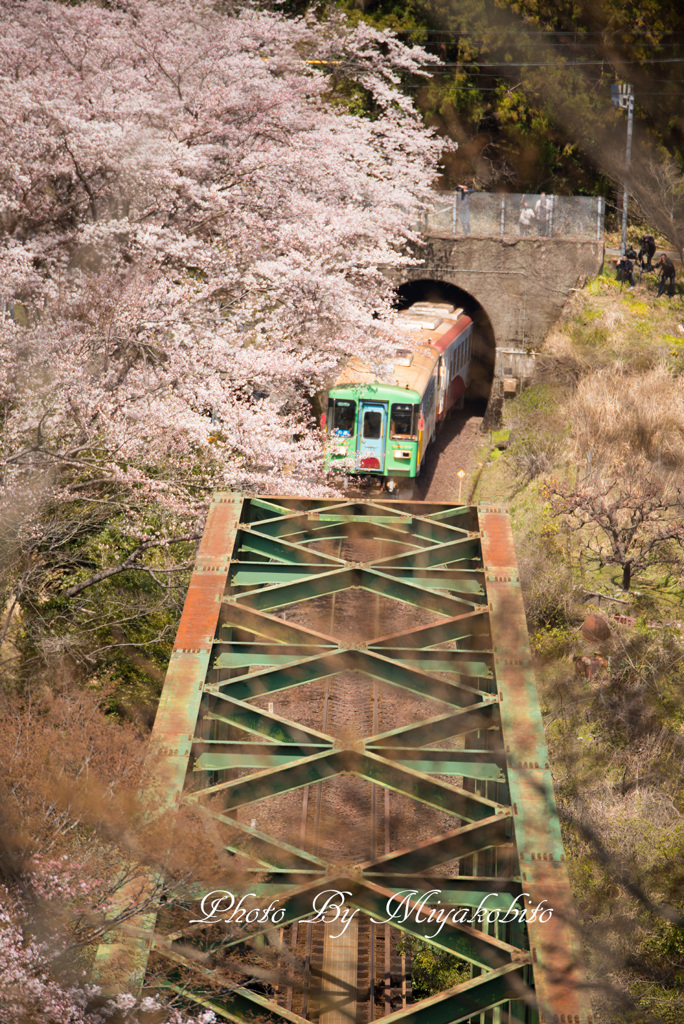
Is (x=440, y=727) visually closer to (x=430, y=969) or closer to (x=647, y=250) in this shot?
(x=430, y=969)

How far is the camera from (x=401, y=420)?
18.4 metres

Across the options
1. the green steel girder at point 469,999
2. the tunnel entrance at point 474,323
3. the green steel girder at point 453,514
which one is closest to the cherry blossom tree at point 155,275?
the green steel girder at point 453,514

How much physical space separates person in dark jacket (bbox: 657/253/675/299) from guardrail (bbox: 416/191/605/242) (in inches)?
76.6

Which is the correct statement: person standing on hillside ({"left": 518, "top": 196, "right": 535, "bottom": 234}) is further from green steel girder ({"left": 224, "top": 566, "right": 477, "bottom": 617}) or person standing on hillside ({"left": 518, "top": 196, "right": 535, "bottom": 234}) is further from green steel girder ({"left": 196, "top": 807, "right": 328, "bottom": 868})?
green steel girder ({"left": 196, "top": 807, "right": 328, "bottom": 868})

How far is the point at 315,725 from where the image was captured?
12.4 metres

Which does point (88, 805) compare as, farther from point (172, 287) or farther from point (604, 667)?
point (172, 287)

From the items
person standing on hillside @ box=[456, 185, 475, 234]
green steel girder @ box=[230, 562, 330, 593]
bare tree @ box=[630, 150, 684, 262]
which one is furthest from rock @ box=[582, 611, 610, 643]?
bare tree @ box=[630, 150, 684, 262]

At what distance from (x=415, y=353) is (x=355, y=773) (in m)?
16.1

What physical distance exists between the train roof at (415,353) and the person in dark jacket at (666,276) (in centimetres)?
513

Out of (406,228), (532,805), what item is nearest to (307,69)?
(406,228)

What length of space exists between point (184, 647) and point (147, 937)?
1797 millimetres

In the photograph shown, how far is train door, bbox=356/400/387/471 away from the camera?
60.3 ft

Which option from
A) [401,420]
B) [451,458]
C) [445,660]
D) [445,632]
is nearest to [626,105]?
[451,458]

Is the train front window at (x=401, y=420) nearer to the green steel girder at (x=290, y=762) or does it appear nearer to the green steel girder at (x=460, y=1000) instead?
the green steel girder at (x=290, y=762)
